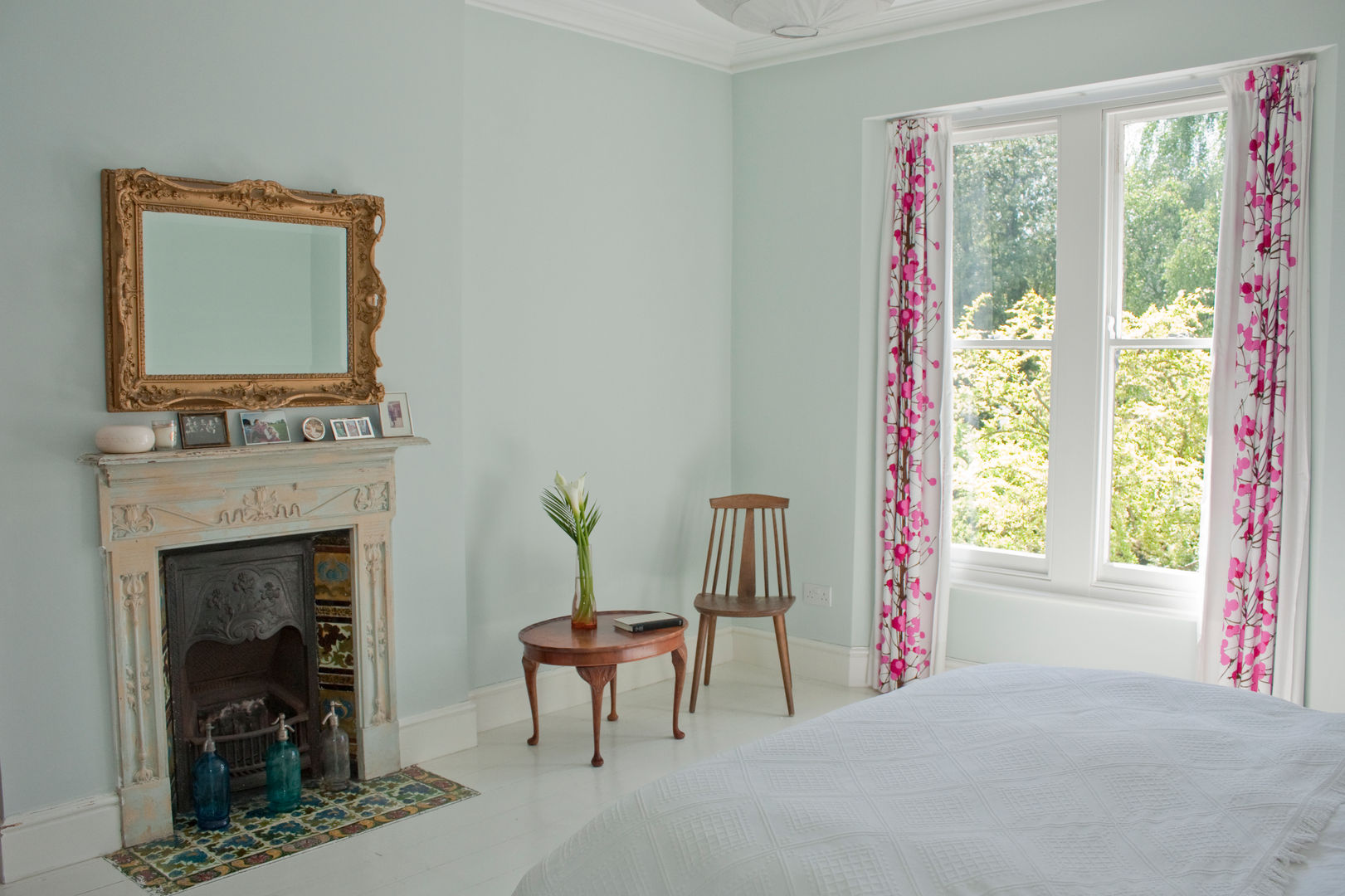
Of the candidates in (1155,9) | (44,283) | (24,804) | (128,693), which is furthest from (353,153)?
(1155,9)

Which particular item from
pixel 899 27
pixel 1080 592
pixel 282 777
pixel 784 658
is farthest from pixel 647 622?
pixel 899 27

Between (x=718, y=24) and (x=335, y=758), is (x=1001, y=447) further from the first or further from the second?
(x=335, y=758)

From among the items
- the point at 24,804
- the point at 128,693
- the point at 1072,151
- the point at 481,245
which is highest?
the point at 1072,151

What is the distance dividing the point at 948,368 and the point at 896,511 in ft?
2.16

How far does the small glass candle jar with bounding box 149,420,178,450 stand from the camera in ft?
10.1

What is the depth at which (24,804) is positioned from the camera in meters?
2.92

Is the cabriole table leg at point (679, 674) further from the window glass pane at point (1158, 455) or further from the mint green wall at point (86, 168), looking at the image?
the window glass pane at point (1158, 455)

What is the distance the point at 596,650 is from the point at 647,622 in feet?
0.99

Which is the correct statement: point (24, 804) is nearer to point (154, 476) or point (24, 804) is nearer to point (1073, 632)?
point (154, 476)

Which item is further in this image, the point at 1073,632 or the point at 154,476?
the point at 1073,632

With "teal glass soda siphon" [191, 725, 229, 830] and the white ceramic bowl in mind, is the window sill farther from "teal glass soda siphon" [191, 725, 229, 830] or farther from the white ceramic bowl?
the white ceramic bowl

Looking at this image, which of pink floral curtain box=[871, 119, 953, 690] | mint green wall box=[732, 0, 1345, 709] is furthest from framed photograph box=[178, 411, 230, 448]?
pink floral curtain box=[871, 119, 953, 690]

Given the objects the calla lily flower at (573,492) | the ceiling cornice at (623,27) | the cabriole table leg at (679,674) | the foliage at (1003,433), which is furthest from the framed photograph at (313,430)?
the foliage at (1003,433)

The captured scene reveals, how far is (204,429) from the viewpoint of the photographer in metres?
3.19
